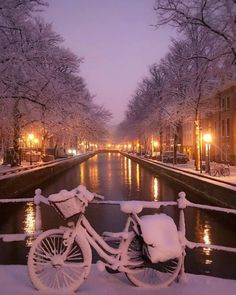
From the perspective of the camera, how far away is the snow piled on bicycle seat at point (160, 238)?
17.4 ft

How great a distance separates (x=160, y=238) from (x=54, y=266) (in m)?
1.27

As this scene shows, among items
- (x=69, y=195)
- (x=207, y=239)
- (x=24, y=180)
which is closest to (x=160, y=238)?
(x=69, y=195)

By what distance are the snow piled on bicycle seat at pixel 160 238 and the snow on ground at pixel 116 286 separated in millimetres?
376

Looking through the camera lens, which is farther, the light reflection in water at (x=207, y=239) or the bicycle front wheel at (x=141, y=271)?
the light reflection in water at (x=207, y=239)

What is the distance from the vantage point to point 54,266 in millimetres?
5332

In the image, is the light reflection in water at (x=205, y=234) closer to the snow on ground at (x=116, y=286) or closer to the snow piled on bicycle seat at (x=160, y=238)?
the snow on ground at (x=116, y=286)

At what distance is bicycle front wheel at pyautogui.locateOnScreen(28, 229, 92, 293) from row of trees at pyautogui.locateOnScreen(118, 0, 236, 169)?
1614 cm

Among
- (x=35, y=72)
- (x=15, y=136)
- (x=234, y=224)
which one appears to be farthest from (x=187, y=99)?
(x=234, y=224)

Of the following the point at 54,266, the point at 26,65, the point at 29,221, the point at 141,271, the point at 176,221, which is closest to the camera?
the point at 54,266

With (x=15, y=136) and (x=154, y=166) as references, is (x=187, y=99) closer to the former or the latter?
(x=154, y=166)

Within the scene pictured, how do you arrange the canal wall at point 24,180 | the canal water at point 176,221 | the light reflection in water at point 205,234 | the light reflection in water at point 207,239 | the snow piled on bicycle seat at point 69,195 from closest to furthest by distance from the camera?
1. the snow piled on bicycle seat at point 69,195
2. the canal water at point 176,221
3. the light reflection in water at point 207,239
4. the light reflection in water at point 205,234
5. the canal wall at point 24,180

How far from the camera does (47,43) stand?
86.0 feet

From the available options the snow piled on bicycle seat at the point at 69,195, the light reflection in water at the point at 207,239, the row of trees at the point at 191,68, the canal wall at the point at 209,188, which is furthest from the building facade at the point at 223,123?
the snow piled on bicycle seat at the point at 69,195

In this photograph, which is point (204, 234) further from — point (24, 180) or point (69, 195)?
point (24, 180)
